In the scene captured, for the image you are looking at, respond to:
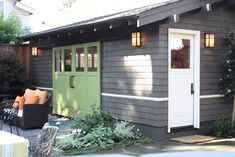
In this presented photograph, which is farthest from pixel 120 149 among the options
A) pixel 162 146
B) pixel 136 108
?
pixel 136 108

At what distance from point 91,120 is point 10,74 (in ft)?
17.4

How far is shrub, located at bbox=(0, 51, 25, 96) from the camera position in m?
12.4

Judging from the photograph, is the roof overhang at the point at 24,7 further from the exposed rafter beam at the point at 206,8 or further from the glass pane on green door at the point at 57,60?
the exposed rafter beam at the point at 206,8

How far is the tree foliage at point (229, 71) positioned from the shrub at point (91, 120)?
272cm

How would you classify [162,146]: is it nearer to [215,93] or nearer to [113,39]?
[215,93]

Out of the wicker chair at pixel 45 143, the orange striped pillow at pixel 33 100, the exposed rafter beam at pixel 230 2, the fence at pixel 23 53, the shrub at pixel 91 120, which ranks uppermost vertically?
the exposed rafter beam at pixel 230 2

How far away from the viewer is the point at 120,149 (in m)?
7.45

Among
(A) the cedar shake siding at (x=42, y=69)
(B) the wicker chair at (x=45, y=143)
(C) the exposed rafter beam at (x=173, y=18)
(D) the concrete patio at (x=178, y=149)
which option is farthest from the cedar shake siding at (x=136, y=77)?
(B) the wicker chair at (x=45, y=143)

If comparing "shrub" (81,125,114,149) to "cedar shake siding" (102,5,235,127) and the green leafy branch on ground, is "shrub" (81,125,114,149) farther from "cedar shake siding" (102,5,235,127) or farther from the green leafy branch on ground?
"cedar shake siding" (102,5,235,127)

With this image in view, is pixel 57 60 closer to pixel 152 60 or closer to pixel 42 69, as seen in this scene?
pixel 42 69

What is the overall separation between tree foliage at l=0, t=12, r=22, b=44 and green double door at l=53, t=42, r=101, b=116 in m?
2.94

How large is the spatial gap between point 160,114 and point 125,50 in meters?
1.78

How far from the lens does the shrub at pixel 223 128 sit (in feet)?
28.6

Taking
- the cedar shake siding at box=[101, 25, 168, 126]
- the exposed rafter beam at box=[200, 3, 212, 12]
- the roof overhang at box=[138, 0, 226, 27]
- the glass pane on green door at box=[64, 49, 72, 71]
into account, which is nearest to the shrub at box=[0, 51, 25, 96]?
the glass pane on green door at box=[64, 49, 72, 71]
